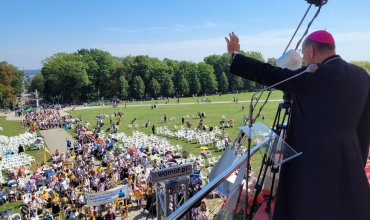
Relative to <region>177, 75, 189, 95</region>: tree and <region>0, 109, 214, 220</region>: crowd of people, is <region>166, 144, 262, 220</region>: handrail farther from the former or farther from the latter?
<region>177, 75, 189, 95</region>: tree

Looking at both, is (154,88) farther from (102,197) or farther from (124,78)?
(102,197)

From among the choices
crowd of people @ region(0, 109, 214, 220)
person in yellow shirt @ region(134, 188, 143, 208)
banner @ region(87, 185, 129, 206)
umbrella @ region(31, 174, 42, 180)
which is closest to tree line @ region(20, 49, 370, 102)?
crowd of people @ region(0, 109, 214, 220)

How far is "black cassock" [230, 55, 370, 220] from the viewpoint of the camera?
6.01 feet

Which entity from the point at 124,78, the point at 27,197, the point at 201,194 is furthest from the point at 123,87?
the point at 201,194

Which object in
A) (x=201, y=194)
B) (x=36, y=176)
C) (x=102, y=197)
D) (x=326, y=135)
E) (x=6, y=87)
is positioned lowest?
(x=36, y=176)

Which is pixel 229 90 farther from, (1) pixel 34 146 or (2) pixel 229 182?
(2) pixel 229 182

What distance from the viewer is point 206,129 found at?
98.2ft

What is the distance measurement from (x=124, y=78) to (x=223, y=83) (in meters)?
28.9

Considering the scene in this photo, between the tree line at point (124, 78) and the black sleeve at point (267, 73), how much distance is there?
76865 mm

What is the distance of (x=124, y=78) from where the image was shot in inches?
3093

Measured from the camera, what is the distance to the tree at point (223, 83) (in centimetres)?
8906

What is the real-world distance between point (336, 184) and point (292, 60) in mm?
838

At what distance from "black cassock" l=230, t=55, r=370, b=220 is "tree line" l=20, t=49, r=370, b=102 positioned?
76.9 metres

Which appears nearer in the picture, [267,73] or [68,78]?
[267,73]
